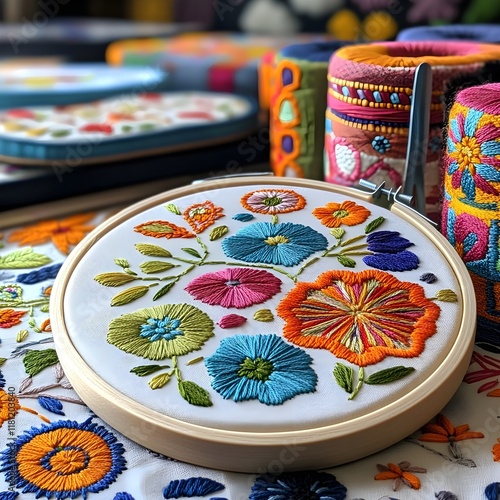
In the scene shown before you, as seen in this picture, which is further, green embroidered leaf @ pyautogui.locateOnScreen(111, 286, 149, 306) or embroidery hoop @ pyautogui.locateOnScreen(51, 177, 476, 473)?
green embroidered leaf @ pyautogui.locateOnScreen(111, 286, 149, 306)

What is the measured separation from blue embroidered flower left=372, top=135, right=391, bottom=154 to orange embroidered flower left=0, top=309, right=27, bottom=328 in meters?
0.41

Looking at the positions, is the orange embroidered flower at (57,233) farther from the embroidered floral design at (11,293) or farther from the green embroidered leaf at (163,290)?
the green embroidered leaf at (163,290)

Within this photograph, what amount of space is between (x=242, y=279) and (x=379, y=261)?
0.40 ft

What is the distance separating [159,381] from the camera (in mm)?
505

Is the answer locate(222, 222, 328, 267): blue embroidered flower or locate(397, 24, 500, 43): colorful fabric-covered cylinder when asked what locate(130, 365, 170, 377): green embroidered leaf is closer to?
locate(222, 222, 328, 267): blue embroidered flower

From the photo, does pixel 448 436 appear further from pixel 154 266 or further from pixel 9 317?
pixel 9 317

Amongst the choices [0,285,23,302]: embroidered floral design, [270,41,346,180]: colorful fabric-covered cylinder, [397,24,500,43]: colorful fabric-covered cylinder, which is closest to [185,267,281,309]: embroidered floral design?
[0,285,23,302]: embroidered floral design

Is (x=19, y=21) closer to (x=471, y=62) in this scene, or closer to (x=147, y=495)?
(x=471, y=62)

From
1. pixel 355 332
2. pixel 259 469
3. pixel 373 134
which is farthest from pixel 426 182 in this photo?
pixel 259 469

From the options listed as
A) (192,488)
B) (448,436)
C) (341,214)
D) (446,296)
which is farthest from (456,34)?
(192,488)

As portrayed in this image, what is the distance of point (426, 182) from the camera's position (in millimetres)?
772

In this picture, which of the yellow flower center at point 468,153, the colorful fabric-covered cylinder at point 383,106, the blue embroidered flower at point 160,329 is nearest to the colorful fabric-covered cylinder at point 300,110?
the colorful fabric-covered cylinder at point 383,106

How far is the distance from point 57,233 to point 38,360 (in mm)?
289

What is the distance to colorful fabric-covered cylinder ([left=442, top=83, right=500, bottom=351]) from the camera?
0.58 meters
